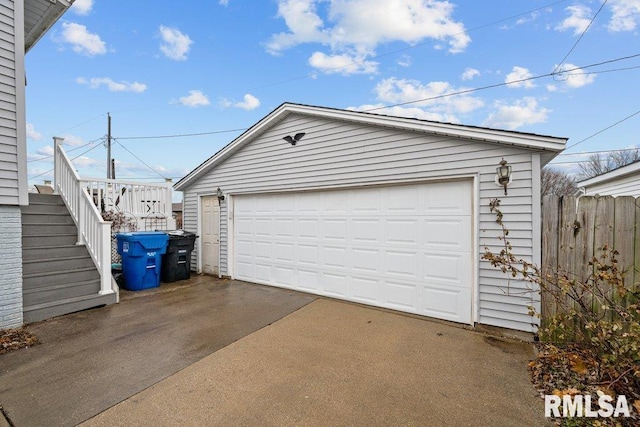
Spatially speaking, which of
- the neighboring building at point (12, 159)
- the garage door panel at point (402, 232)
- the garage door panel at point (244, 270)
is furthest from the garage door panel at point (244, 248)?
the neighboring building at point (12, 159)

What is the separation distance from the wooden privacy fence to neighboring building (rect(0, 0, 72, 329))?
22.1 feet

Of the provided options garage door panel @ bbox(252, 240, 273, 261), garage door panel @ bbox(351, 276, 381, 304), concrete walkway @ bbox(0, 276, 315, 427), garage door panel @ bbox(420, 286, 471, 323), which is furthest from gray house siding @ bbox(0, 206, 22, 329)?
garage door panel @ bbox(420, 286, 471, 323)

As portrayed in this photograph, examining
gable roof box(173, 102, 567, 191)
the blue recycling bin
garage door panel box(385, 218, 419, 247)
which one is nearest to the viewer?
gable roof box(173, 102, 567, 191)

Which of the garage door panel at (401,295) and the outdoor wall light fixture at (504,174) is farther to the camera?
the garage door panel at (401,295)

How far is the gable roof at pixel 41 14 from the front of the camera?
450 cm

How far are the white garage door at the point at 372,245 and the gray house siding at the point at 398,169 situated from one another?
209 mm

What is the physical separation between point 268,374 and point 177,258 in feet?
15.8

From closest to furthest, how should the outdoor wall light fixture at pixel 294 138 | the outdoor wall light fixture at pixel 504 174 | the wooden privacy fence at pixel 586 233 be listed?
the wooden privacy fence at pixel 586 233 < the outdoor wall light fixture at pixel 504 174 < the outdoor wall light fixture at pixel 294 138

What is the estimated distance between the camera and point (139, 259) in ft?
19.3

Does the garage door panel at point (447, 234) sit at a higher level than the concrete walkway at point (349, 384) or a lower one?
higher

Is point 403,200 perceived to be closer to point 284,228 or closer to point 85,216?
point 284,228

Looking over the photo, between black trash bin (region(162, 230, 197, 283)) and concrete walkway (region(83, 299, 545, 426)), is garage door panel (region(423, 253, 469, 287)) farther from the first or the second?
black trash bin (region(162, 230, 197, 283))

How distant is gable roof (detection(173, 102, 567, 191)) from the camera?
3482 mm

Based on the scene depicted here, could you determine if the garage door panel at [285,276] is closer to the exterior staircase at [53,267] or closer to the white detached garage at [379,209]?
the white detached garage at [379,209]
